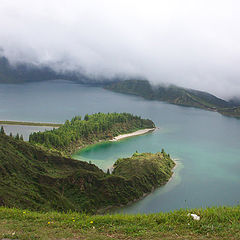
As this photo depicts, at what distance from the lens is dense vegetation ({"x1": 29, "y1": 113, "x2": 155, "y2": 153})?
72688 mm

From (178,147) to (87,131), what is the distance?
27718 mm

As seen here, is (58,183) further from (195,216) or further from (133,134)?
(133,134)

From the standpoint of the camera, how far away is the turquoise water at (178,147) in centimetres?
4725

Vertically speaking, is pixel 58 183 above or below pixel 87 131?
below

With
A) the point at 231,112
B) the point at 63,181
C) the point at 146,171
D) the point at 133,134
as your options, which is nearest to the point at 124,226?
the point at 63,181

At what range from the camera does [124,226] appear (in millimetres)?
14094

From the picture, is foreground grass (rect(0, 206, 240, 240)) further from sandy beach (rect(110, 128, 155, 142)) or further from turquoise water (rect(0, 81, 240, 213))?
sandy beach (rect(110, 128, 155, 142))

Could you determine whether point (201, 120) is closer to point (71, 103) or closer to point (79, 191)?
point (71, 103)

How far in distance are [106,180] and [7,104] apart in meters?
121

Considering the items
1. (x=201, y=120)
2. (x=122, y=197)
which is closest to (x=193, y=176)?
(x=122, y=197)

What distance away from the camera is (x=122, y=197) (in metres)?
42.3

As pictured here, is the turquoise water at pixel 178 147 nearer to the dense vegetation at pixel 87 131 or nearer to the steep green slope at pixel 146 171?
the steep green slope at pixel 146 171

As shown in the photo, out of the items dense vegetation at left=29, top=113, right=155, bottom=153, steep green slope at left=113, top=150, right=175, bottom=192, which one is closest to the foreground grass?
steep green slope at left=113, top=150, right=175, bottom=192

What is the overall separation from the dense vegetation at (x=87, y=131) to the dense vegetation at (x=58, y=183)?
25.8 meters
